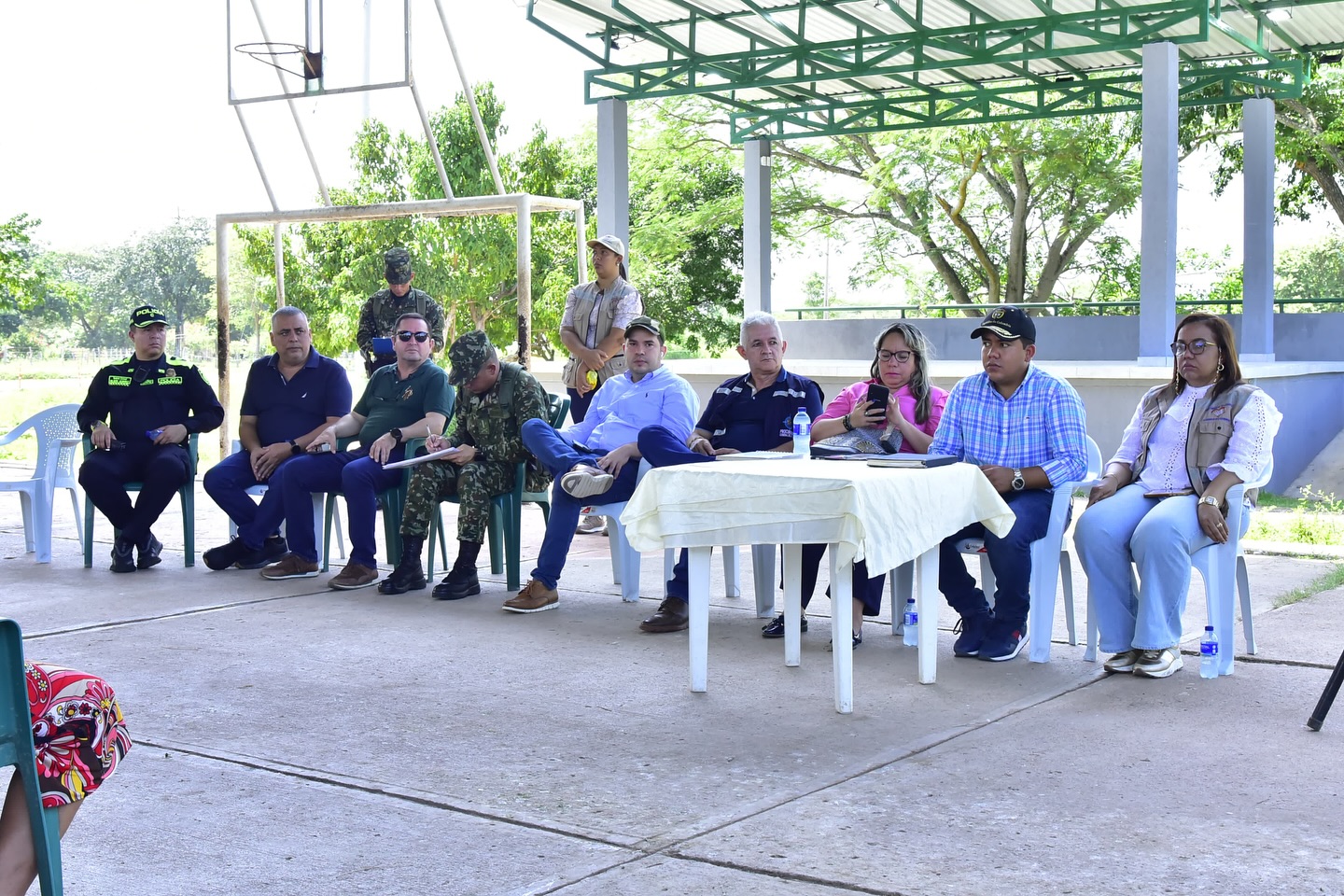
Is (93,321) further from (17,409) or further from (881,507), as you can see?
(881,507)

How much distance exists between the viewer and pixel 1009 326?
5293mm

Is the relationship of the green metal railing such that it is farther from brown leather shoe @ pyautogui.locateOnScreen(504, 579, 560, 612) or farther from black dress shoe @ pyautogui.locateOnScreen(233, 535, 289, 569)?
brown leather shoe @ pyautogui.locateOnScreen(504, 579, 560, 612)

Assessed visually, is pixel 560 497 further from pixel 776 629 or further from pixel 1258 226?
pixel 1258 226

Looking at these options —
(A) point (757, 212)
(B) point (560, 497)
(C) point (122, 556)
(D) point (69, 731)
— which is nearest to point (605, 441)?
(B) point (560, 497)

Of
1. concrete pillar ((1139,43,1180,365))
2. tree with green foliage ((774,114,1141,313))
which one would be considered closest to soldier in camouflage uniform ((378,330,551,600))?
concrete pillar ((1139,43,1180,365))

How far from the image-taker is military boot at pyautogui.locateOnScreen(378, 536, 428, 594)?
6.75m

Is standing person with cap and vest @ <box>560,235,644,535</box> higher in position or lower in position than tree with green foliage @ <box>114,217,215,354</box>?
lower

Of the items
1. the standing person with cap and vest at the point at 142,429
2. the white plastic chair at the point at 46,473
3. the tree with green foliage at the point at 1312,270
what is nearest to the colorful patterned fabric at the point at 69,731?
A: the standing person with cap and vest at the point at 142,429

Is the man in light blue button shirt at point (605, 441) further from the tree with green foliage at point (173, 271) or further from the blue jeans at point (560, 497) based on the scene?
the tree with green foliage at point (173, 271)

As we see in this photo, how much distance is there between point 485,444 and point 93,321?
74.2 m

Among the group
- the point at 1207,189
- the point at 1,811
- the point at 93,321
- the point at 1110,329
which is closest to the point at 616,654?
the point at 1,811

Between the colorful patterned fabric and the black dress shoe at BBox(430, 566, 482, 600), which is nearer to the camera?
the colorful patterned fabric

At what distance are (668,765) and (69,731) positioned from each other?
1867mm

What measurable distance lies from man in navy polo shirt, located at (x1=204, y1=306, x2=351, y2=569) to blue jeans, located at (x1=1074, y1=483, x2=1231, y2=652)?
164 inches
